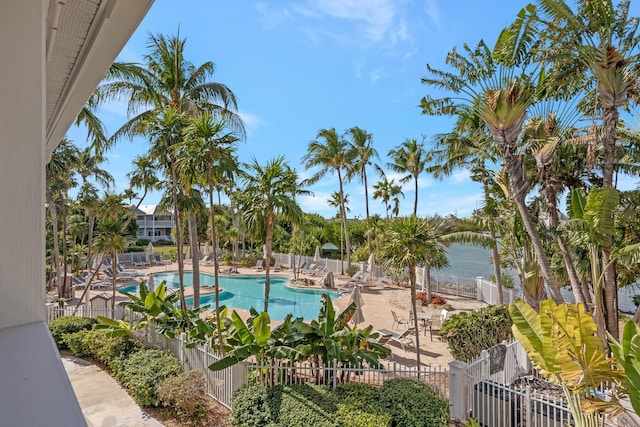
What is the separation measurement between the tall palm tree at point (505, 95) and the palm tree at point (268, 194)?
5.46 metres

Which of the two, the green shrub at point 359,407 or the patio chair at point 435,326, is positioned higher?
the green shrub at point 359,407

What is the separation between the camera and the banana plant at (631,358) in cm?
414

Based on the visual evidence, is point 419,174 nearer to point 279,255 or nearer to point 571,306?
point 279,255

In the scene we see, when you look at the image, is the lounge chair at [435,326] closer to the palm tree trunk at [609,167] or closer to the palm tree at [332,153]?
the palm tree trunk at [609,167]

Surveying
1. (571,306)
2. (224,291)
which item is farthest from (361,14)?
(224,291)

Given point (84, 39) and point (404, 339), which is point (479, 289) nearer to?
point (404, 339)

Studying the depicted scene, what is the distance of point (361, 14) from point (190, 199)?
7.66 metres

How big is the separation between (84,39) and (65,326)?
10.5 m

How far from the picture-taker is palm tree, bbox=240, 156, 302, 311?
9.26m

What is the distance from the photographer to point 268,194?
9.35 meters

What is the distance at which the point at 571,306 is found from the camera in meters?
5.19

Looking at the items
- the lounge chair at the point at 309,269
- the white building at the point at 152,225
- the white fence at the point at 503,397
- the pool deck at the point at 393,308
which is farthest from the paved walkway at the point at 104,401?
the white building at the point at 152,225

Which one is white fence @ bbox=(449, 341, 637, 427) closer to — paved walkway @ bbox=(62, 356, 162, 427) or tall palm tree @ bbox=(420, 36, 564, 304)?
tall palm tree @ bbox=(420, 36, 564, 304)

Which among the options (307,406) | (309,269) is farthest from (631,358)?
(309,269)
